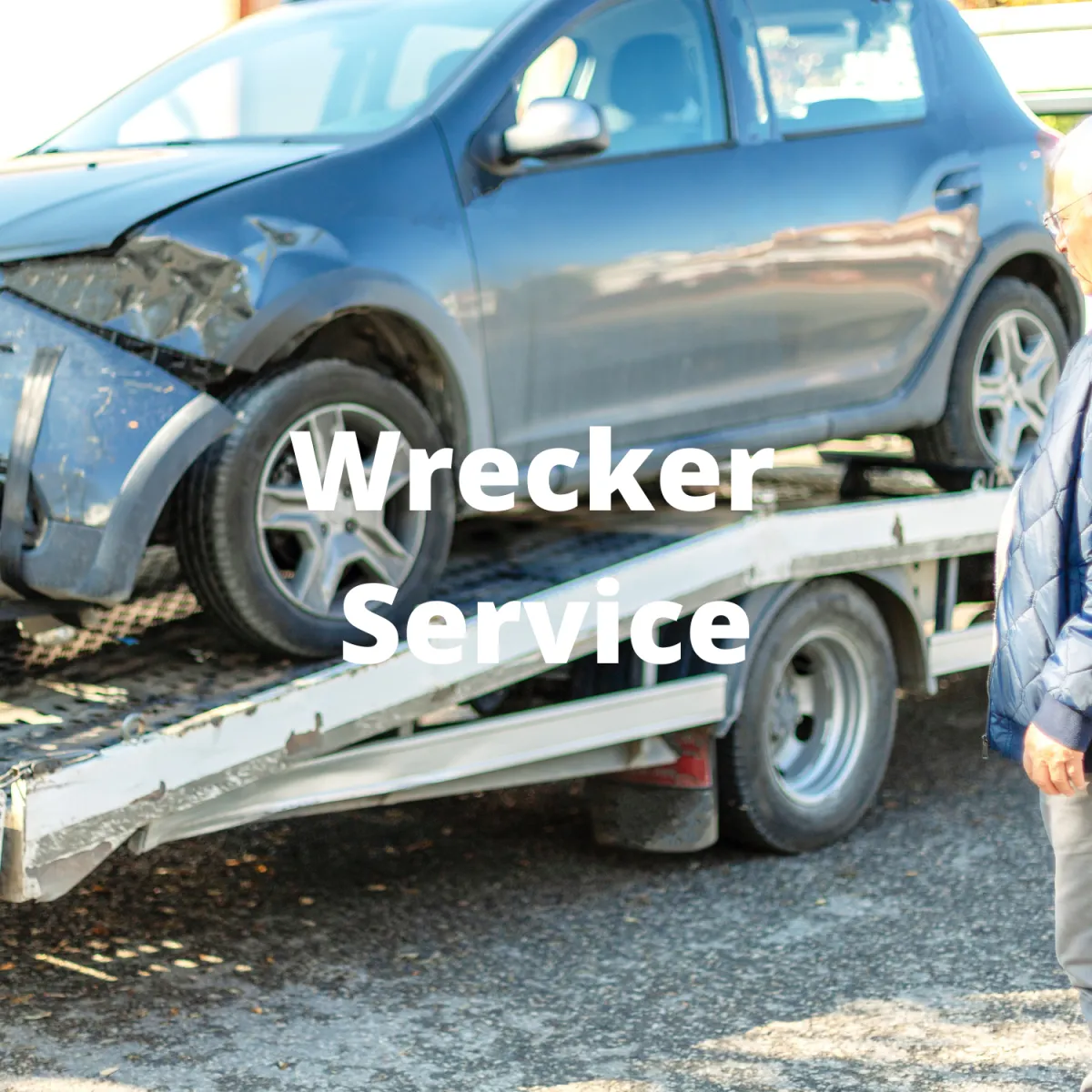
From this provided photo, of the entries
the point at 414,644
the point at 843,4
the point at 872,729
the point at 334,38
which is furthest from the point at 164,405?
the point at 843,4

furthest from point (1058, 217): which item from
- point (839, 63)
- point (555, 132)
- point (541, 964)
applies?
A: point (839, 63)

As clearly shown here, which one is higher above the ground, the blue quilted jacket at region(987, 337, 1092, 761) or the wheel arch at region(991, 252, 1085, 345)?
the blue quilted jacket at region(987, 337, 1092, 761)

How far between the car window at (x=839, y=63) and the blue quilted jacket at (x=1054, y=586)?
2.93 meters

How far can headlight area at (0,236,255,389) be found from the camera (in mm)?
4203

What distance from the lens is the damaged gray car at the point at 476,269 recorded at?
4180 millimetres

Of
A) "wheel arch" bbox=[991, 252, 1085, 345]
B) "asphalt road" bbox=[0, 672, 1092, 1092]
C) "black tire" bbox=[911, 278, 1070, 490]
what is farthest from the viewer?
"wheel arch" bbox=[991, 252, 1085, 345]

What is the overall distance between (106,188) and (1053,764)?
268 centimetres

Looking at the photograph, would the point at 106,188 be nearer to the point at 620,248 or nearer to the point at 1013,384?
the point at 620,248

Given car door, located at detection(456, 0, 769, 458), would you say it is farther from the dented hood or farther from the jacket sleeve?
the jacket sleeve

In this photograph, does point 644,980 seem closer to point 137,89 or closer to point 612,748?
point 612,748

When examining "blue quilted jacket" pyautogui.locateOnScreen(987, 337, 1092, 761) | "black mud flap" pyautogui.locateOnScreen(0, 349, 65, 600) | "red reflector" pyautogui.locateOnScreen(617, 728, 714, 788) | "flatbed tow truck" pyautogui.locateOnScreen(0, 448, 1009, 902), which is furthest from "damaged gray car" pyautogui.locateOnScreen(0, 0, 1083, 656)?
"blue quilted jacket" pyautogui.locateOnScreen(987, 337, 1092, 761)

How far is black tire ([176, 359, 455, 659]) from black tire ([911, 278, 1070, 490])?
2.51 metres

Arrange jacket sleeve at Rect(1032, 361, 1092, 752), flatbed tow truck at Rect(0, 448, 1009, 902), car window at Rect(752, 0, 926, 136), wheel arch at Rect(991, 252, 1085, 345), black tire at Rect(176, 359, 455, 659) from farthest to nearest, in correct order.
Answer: wheel arch at Rect(991, 252, 1085, 345) → car window at Rect(752, 0, 926, 136) → black tire at Rect(176, 359, 455, 659) → flatbed tow truck at Rect(0, 448, 1009, 902) → jacket sleeve at Rect(1032, 361, 1092, 752)

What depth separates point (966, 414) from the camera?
6.32 meters
